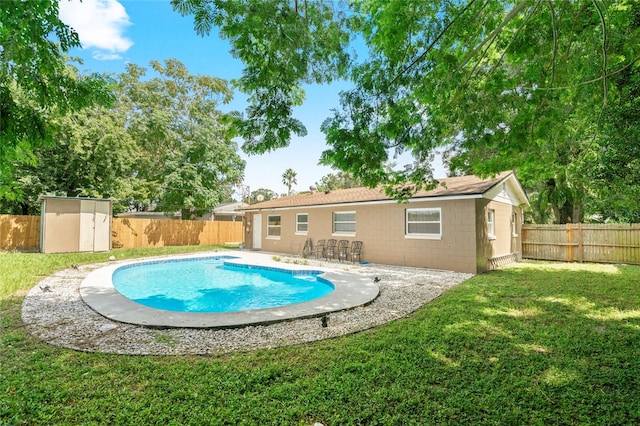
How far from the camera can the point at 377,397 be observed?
286cm

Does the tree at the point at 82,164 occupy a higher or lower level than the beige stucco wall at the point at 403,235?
higher

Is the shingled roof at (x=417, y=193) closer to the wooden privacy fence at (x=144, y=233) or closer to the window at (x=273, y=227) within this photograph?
the window at (x=273, y=227)

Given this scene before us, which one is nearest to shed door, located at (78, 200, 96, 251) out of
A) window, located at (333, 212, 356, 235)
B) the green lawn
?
the green lawn

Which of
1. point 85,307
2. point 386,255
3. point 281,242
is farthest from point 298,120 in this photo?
point 281,242

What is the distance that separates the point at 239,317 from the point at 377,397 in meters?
3.15

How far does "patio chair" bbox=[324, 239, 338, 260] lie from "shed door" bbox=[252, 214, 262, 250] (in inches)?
245

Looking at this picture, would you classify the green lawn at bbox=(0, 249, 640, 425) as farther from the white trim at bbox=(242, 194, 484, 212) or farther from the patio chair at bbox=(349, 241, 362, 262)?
the patio chair at bbox=(349, 241, 362, 262)

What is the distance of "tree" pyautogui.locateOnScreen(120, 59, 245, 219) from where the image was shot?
22.0m

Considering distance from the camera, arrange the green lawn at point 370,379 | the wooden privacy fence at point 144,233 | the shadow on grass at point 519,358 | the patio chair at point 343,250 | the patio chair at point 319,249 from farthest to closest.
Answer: the wooden privacy fence at point 144,233
the patio chair at point 319,249
the patio chair at point 343,250
the shadow on grass at point 519,358
the green lawn at point 370,379

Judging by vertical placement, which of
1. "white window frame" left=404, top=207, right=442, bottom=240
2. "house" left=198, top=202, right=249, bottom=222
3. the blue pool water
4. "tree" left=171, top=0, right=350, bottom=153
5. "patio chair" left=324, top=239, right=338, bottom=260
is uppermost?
"tree" left=171, top=0, right=350, bottom=153

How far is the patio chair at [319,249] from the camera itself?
14.7 meters

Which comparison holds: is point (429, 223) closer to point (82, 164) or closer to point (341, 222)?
point (341, 222)

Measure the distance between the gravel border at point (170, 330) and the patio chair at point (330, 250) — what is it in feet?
23.3

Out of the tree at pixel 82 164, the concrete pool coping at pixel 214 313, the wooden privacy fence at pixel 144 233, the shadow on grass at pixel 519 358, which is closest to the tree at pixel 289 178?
the wooden privacy fence at pixel 144 233
